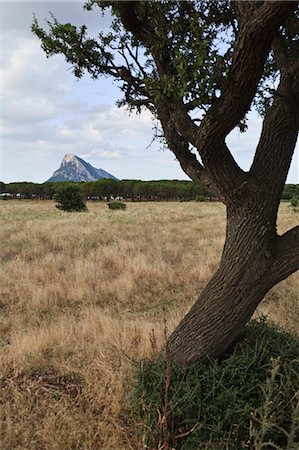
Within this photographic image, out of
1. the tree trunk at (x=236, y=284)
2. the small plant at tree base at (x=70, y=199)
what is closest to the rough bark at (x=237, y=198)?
the tree trunk at (x=236, y=284)

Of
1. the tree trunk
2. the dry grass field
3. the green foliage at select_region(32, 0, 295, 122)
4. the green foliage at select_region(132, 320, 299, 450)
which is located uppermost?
the green foliage at select_region(32, 0, 295, 122)

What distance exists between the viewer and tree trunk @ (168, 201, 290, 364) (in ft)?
11.7

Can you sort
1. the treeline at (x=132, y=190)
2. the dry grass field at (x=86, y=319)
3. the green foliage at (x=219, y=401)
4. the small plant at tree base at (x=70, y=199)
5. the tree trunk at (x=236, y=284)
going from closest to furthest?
the green foliage at (x=219, y=401), the dry grass field at (x=86, y=319), the tree trunk at (x=236, y=284), the small plant at tree base at (x=70, y=199), the treeline at (x=132, y=190)

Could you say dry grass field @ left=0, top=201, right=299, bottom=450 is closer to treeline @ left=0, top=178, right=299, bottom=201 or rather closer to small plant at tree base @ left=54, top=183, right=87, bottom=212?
small plant at tree base @ left=54, top=183, right=87, bottom=212

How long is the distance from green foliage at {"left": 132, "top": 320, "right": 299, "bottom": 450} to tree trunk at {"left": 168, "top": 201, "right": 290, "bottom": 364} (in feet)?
0.70

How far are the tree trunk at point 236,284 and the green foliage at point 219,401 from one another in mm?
213

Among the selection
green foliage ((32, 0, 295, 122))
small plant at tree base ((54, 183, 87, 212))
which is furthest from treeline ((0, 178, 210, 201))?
green foliage ((32, 0, 295, 122))

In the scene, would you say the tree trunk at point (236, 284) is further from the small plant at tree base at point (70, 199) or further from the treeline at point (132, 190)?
the treeline at point (132, 190)

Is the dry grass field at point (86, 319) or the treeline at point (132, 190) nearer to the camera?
the dry grass field at point (86, 319)

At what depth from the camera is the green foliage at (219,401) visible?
292cm

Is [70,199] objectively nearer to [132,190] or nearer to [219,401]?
[219,401]

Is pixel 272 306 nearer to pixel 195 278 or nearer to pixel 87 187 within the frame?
pixel 195 278

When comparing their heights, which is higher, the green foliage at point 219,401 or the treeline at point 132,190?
the treeline at point 132,190

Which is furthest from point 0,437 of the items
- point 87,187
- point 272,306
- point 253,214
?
point 87,187
